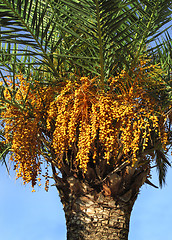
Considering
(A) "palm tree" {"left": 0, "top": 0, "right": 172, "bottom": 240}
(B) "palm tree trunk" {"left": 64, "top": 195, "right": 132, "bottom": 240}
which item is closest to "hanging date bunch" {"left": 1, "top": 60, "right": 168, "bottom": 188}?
(A) "palm tree" {"left": 0, "top": 0, "right": 172, "bottom": 240}

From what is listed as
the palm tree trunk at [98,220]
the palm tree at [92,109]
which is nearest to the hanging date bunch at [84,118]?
the palm tree at [92,109]

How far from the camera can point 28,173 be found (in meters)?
4.36

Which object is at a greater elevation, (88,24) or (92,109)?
(88,24)

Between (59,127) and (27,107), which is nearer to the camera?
(59,127)

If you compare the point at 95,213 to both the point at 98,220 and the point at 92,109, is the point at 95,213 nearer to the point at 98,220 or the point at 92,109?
the point at 98,220

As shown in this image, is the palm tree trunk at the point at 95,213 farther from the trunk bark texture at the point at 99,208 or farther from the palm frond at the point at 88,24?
the palm frond at the point at 88,24

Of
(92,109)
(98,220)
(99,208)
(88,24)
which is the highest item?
(88,24)

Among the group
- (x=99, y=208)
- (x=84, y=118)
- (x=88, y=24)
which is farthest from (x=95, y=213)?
(x=88, y=24)

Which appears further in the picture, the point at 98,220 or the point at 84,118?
the point at 98,220

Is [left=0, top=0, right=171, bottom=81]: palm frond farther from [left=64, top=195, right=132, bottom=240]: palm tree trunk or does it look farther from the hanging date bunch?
[left=64, top=195, right=132, bottom=240]: palm tree trunk

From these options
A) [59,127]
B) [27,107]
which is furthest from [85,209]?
[27,107]

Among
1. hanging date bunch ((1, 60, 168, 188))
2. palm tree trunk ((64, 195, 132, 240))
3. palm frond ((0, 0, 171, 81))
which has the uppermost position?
palm frond ((0, 0, 171, 81))

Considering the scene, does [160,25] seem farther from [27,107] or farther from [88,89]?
[27,107]

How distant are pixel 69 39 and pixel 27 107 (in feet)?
4.72
